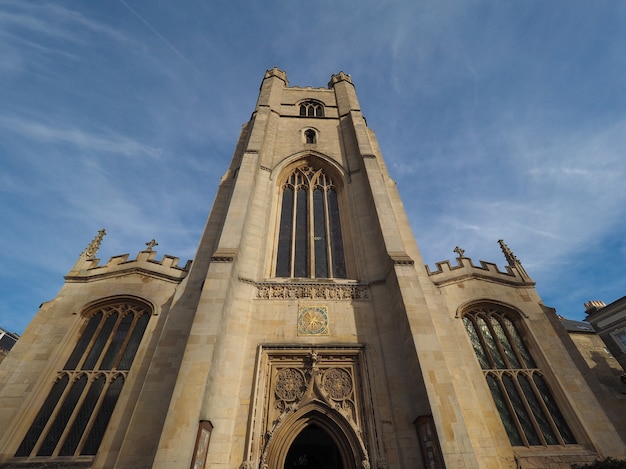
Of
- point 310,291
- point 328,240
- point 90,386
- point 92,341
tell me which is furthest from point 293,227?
point 90,386

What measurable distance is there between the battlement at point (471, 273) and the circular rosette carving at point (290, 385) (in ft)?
18.7

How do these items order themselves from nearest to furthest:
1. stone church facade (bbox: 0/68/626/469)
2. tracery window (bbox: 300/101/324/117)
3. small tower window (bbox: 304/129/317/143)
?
stone church facade (bbox: 0/68/626/469)
small tower window (bbox: 304/129/317/143)
tracery window (bbox: 300/101/324/117)

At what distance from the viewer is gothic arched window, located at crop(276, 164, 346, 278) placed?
11.2 m

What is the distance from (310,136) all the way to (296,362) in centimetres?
1215

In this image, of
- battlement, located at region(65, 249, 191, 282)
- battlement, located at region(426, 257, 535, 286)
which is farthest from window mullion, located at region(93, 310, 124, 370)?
battlement, located at region(426, 257, 535, 286)

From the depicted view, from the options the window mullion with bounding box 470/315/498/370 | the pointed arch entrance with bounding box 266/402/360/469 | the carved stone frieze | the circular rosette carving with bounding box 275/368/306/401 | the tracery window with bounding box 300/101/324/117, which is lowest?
the pointed arch entrance with bounding box 266/402/360/469

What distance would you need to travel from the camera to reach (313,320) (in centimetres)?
894

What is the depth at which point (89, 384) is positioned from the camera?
27.6 ft

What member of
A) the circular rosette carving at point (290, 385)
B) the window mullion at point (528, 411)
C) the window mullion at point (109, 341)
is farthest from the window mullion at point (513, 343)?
the window mullion at point (109, 341)

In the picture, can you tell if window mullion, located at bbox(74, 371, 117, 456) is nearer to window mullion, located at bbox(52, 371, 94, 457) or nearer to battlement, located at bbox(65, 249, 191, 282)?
window mullion, located at bbox(52, 371, 94, 457)

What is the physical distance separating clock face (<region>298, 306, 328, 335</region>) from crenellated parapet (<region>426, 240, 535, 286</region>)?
13.9 feet

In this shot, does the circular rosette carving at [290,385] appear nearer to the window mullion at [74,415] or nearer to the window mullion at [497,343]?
the window mullion at [74,415]

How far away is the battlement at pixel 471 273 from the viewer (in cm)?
1101

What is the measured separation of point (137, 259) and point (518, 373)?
12.8 metres
